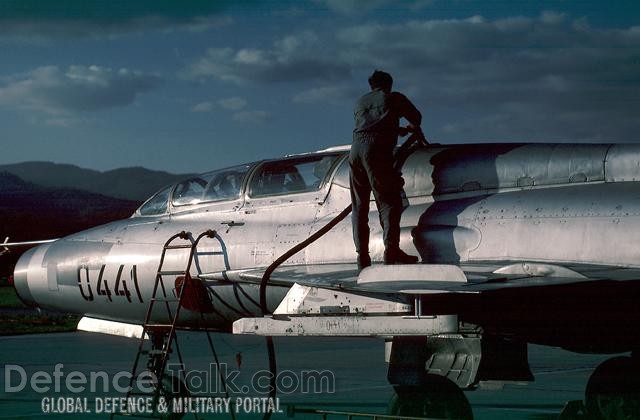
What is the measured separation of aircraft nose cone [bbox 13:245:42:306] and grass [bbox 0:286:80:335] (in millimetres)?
12077

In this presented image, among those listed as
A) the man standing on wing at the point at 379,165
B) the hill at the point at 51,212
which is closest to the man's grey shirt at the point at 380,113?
the man standing on wing at the point at 379,165

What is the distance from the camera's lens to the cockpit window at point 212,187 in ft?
37.9

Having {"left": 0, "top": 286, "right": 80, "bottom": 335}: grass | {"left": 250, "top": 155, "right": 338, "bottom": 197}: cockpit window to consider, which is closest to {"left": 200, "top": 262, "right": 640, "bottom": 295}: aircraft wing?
{"left": 250, "top": 155, "right": 338, "bottom": 197}: cockpit window

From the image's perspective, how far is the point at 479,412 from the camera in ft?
41.2

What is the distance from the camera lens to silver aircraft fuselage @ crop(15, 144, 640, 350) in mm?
8672

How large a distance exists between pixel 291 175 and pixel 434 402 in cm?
293

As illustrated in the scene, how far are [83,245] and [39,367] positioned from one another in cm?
627

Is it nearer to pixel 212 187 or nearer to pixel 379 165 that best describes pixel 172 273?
pixel 212 187

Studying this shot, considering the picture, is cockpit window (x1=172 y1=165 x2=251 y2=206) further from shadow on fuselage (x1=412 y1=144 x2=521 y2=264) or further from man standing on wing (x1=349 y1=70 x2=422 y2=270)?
shadow on fuselage (x1=412 y1=144 x2=521 y2=264)

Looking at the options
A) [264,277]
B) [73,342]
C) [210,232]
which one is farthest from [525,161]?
[73,342]

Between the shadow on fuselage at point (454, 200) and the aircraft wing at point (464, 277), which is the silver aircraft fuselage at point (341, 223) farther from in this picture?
the aircraft wing at point (464, 277)

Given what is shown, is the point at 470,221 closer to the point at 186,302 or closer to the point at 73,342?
the point at 186,302

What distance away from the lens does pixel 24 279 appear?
40.6 ft

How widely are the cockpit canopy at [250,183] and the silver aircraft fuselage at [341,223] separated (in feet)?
0.06
